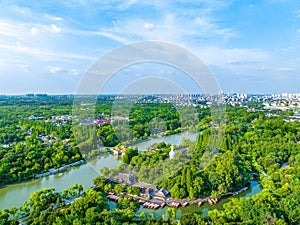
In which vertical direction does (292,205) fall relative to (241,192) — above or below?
above

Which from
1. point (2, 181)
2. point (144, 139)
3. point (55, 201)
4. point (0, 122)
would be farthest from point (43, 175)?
point (0, 122)

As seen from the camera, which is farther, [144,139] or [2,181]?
[144,139]

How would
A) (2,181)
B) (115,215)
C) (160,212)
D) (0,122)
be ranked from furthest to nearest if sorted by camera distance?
(0,122), (2,181), (160,212), (115,215)

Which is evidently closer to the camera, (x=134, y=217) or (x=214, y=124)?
(x=134, y=217)

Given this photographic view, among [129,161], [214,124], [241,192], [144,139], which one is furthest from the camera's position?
[144,139]

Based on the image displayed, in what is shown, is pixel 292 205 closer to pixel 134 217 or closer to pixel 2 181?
pixel 134 217

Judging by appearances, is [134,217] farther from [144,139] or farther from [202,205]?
[144,139]

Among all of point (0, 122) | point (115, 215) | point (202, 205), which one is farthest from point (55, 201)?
point (0, 122)

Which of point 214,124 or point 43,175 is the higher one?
point 214,124

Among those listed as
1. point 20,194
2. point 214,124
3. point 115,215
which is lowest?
point 20,194
